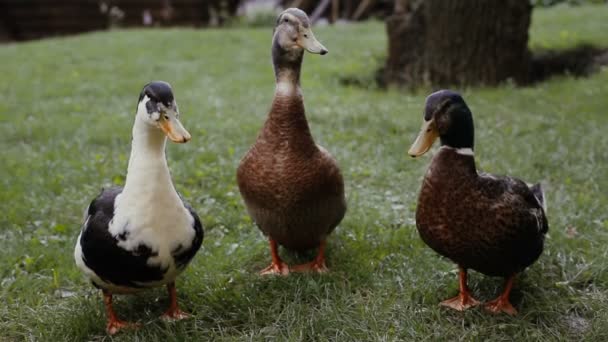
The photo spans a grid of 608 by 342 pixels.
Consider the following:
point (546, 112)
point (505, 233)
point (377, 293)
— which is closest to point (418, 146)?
point (505, 233)

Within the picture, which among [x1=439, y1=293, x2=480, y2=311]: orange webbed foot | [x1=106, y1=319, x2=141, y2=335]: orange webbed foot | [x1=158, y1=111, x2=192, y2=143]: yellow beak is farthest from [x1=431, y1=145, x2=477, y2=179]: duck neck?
[x1=106, y1=319, x2=141, y2=335]: orange webbed foot

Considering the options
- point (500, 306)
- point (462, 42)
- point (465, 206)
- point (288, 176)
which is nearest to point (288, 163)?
point (288, 176)

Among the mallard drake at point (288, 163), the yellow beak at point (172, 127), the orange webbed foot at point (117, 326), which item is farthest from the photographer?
the mallard drake at point (288, 163)

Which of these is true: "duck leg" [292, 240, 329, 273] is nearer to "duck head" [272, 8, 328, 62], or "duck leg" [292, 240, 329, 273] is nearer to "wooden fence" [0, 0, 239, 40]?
"duck head" [272, 8, 328, 62]

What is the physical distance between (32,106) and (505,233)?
5.79 meters

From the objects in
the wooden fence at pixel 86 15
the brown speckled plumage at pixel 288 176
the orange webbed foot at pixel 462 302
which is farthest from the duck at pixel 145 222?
the wooden fence at pixel 86 15

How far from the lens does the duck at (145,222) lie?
8.72 ft

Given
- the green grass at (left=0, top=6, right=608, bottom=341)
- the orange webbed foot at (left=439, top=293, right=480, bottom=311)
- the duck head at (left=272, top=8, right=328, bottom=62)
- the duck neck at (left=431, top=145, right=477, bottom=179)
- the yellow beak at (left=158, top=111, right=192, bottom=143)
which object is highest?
the duck head at (left=272, top=8, right=328, bottom=62)

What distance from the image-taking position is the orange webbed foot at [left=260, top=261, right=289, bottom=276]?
11.0ft

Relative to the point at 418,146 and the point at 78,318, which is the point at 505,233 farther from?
the point at 78,318

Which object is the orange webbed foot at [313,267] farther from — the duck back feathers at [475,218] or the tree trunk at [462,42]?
the tree trunk at [462,42]

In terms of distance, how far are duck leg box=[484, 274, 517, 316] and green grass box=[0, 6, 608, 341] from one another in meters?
0.05

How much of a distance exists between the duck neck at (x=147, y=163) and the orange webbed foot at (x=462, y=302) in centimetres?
139

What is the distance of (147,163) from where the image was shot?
2713mm
